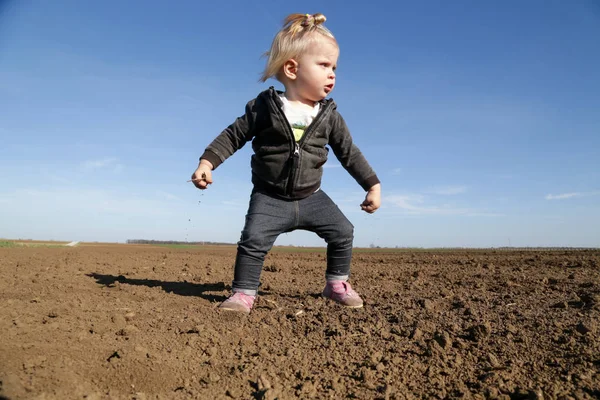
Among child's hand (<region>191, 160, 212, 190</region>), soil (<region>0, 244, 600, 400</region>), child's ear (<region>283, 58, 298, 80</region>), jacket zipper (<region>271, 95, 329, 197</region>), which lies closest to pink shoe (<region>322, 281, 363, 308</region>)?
→ soil (<region>0, 244, 600, 400</region>)

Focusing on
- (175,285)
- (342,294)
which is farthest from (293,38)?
(175,285)

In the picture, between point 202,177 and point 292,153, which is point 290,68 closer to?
point 292,153

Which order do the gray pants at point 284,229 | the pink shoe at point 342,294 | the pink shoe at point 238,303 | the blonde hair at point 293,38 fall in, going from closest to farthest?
the pink shoe at point 238,303 < the pink shoe at point 342,294 < the gray pants at point 284,229 < the blonde hair at point 293,38

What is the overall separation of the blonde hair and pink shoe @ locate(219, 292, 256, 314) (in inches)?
64.6

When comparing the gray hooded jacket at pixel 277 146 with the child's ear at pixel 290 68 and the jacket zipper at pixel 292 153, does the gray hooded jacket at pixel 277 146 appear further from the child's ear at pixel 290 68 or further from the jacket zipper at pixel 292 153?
the child's ear at pixel 290 68

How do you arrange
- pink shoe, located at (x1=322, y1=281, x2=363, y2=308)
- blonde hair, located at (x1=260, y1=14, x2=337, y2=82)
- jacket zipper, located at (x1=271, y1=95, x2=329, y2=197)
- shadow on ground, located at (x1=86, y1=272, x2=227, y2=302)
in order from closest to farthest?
pink shoe, located at (x1=322, y1=281, x2=363, y2=308) < jacket zipper, located at (x1=271, y1=95, x2=329, y2=197) < blonde hair, located at (x1=260, y1=14, x2=337, y2=82) < shadow on ground, located at (x1=86, y1=272, x2=227, y2=302)

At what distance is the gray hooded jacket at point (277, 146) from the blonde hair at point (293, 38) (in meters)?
0.22

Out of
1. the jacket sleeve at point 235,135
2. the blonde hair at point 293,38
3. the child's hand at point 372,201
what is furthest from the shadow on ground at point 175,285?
the blonde hair at point 293,38

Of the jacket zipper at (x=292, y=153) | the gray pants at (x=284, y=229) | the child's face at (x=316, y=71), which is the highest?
the child's face at (x=316, y=71)

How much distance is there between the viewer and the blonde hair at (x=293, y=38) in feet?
11.1

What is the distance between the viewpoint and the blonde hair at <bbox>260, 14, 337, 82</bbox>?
3393 mm

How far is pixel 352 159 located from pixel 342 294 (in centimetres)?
110

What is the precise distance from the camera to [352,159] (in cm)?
372

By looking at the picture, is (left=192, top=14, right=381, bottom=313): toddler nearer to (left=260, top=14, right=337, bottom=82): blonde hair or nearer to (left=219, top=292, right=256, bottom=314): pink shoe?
(left=260, top=14, right=337, bottom=82): blonde hair
